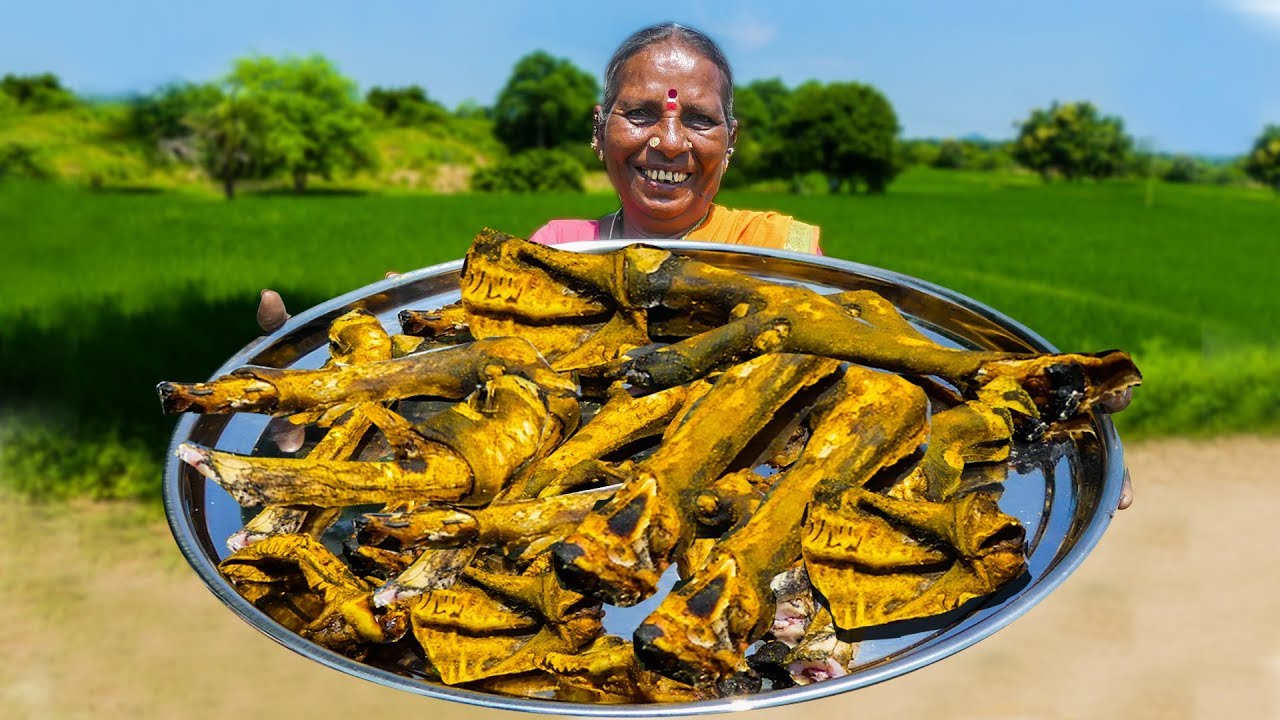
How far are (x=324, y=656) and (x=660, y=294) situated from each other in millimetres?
916

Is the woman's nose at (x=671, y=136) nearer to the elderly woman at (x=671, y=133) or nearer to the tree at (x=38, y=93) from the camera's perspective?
the elderly woman at (x=671, y=133)

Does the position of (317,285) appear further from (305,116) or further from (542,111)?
(542,111)

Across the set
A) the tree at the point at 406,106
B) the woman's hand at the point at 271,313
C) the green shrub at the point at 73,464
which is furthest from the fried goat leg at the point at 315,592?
the tree at the point at 406,106

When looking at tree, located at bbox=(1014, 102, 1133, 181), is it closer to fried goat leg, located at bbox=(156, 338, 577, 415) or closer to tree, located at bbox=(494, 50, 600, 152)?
tree, located at bbox=(494, 50, 600, 152)

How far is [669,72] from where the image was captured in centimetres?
277

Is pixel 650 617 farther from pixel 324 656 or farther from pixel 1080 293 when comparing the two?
pixel 1080 293

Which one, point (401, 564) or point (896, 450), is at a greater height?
point (896, 450)

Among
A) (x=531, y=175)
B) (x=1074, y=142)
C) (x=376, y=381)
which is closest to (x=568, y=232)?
(x=376, y=381)

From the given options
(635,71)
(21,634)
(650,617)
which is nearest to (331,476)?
(650,617)

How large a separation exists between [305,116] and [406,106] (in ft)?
23.7

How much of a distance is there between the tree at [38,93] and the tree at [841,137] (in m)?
22.3

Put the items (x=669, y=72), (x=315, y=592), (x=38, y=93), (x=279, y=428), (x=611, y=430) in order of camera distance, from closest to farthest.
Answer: (x=315, y=592) < (x=611, y=430) < (x=279, y=428) < (x=669, y=72) < (x=38, y=93)

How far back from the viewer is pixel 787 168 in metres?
33.9

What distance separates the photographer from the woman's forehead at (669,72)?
277 centimetres
